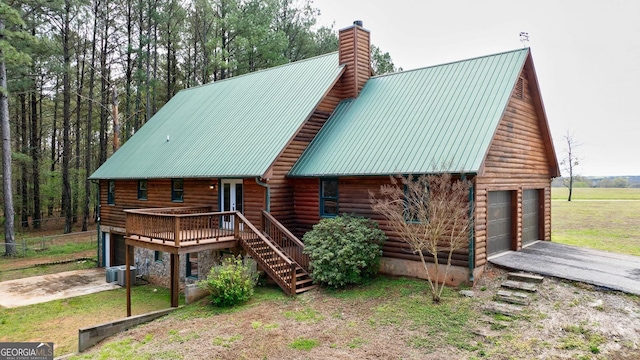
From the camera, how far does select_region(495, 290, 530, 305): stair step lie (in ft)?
28.8

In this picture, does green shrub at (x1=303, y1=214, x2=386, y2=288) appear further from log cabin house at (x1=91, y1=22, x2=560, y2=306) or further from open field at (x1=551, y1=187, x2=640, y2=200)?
open field at (x1=551, y1=187, x2=640, y2=200)

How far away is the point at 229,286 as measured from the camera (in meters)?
10.4

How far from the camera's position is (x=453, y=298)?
9.44 m

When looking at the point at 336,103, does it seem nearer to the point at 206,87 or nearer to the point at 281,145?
the point at 281,145

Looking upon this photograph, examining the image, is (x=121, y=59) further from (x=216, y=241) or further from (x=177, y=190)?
(x=216, y=241)

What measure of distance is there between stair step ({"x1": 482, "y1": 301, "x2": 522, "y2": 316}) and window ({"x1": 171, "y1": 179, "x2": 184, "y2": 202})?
1222cm

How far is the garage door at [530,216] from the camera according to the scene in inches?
542

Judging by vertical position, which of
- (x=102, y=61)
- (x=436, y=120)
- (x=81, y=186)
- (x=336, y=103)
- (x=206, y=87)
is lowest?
(x=81, y=186)

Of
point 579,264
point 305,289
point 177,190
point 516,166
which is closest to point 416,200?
point 305,289

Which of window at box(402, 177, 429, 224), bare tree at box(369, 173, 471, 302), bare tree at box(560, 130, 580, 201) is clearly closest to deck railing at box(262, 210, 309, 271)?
bare tree at box(369, 173, 471, 302)

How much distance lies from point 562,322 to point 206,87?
19664 millimetres

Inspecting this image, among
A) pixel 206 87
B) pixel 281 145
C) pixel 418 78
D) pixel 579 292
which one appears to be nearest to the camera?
pixel 579 292

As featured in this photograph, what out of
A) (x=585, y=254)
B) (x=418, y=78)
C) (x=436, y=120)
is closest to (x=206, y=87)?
(x=418, y=78)

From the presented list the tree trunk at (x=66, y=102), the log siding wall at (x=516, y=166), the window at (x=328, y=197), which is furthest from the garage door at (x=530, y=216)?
the tree trunk at (x=66, y=102)
